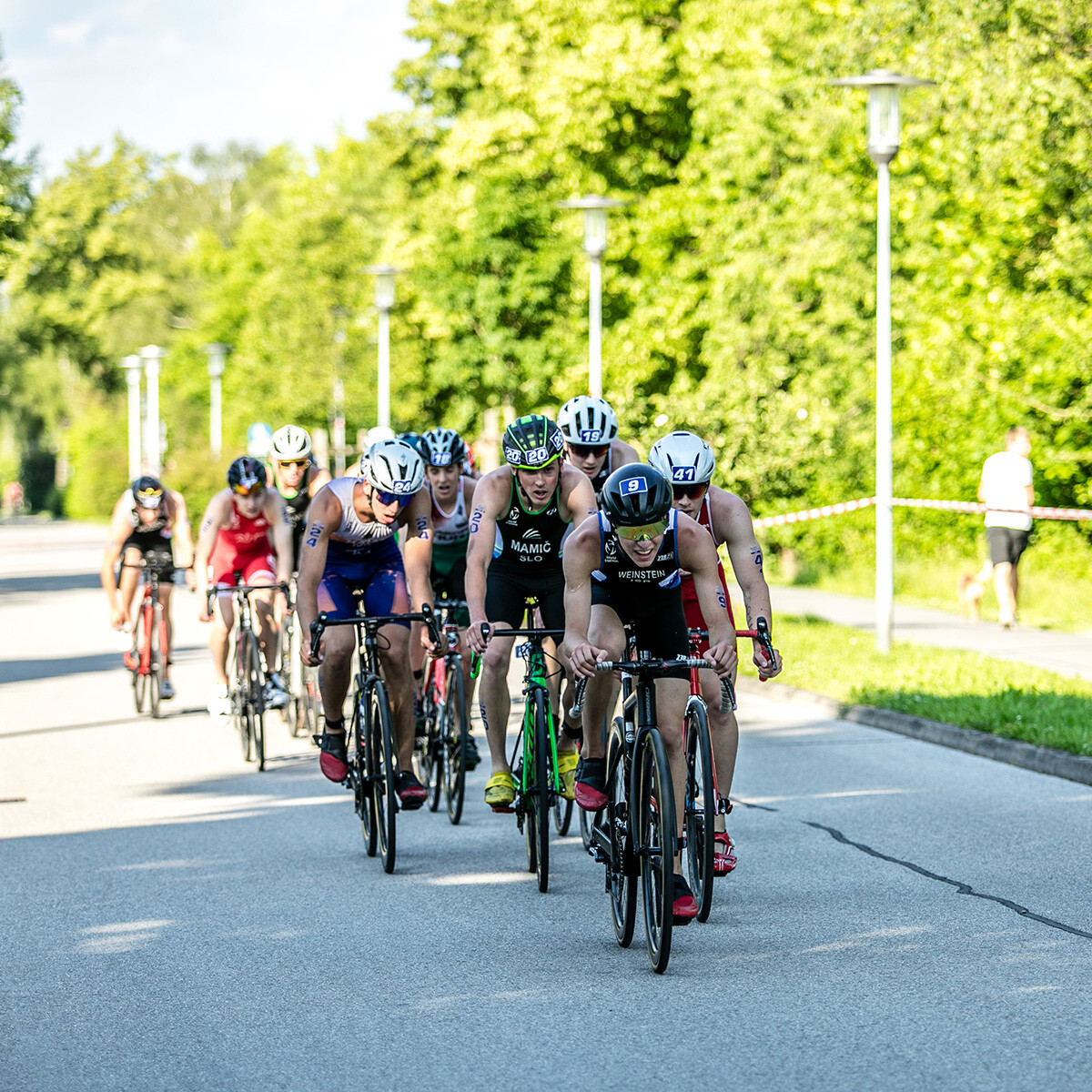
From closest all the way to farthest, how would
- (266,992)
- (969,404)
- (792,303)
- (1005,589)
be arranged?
(266,992) → (1005,589) → (969,404) → (792,303)

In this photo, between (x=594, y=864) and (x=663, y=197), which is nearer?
(x=594, y=864)

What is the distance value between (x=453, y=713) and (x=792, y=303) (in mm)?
26121

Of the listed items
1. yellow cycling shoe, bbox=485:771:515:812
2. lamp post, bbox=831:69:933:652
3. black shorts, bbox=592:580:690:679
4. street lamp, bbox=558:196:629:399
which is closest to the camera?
black shorts, bbox=592:580:690:679

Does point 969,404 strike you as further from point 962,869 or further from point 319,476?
point 962,869

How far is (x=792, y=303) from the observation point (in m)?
34.8

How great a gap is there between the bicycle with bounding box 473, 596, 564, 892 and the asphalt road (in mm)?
202

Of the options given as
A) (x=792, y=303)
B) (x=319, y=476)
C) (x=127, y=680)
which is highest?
(x=792, y=303)

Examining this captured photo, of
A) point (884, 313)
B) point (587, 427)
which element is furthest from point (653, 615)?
point (884, 313)

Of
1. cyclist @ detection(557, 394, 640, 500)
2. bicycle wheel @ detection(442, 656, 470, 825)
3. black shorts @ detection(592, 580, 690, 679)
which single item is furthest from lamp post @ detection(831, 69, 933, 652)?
black shorts @ detection(592, 580, 690, 679)

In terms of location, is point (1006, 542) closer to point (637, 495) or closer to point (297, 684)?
point (297, 684)

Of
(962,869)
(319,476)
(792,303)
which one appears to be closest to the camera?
(962,869)

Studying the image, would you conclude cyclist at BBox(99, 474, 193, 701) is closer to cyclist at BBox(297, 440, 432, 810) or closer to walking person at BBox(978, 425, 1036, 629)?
cyclist at BBox(297, 440, 432, 810)

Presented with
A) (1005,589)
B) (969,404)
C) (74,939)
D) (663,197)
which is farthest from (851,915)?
(663,197)

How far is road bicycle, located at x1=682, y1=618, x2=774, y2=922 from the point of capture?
6906mm
